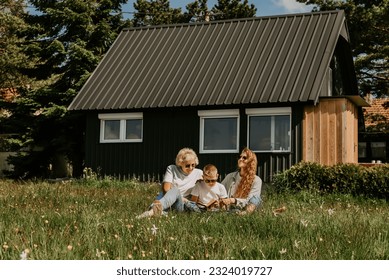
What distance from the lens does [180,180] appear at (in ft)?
31.9

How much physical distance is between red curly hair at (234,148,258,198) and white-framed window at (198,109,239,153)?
1042 centimetres

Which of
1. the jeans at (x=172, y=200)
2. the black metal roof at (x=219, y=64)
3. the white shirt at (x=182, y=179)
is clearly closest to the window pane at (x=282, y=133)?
the black metal roof at (x=219, y=64)

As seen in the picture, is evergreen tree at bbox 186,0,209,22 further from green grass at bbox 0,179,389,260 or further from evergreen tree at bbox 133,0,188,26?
green grass at bbox 0,179,389,260

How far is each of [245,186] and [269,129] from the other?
1037 cm

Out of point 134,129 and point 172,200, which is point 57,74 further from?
point 172,200

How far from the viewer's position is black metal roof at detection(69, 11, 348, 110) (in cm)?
2006

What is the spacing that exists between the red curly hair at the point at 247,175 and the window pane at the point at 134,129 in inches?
492

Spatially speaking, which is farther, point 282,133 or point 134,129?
point 134,129

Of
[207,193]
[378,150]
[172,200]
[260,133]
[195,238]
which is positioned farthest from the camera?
[378,150]

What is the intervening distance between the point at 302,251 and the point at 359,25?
25.5m

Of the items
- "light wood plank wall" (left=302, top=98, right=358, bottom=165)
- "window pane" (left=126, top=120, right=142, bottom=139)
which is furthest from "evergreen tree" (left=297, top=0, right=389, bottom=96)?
"window pane" (left=126, top=120, right=142, bottom=139)

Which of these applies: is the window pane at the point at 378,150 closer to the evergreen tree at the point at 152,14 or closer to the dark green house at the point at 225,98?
the dark green house at the point at 225,98

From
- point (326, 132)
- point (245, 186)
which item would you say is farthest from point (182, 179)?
point (326, 132)

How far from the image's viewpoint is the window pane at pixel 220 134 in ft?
66.7
